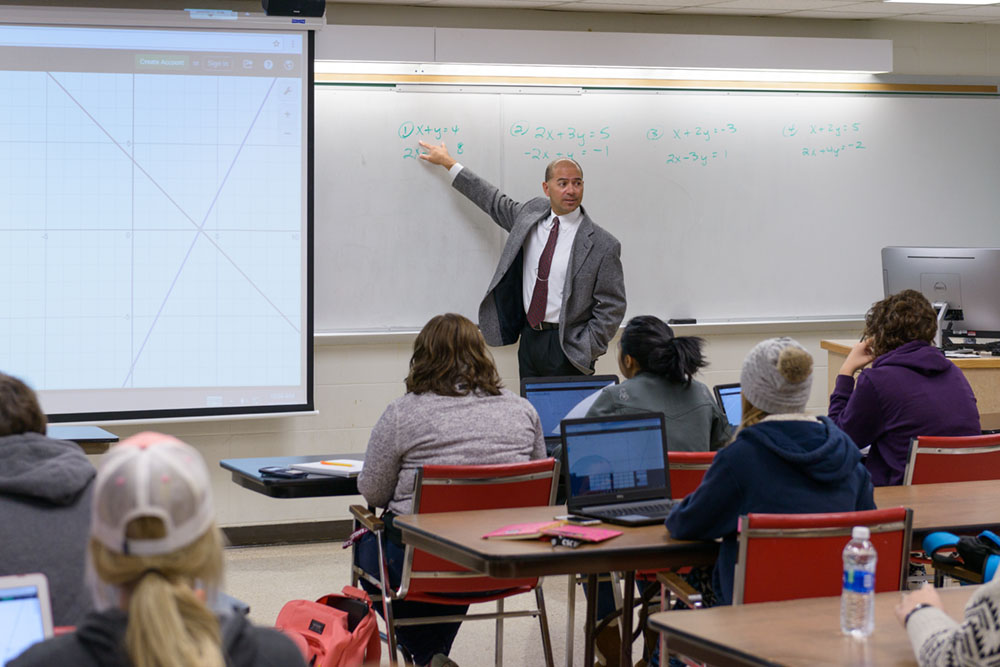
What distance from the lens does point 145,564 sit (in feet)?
4.34

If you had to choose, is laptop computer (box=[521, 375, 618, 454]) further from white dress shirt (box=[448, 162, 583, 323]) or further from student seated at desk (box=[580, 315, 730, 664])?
white dress shirt (box=[448, 162, 583, 323])

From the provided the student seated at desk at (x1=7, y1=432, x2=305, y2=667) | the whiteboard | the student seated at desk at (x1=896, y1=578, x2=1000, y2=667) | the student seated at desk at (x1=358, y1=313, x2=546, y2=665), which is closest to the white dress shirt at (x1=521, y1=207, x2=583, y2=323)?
the whiteboard

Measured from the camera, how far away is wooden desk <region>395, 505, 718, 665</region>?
268 centimetres

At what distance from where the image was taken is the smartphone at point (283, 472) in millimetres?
3670

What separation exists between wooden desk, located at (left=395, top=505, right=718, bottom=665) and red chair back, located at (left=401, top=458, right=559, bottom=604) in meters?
0.23

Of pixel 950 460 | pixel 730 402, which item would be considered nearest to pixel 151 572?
pixel 950 460

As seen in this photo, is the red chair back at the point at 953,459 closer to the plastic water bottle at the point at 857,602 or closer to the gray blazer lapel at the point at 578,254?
the plastic water bottle at the point at 857,602

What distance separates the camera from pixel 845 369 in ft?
15.6

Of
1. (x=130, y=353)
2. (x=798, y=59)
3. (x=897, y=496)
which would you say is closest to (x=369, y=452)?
(x=897, y=496)

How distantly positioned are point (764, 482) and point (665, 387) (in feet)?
3.42

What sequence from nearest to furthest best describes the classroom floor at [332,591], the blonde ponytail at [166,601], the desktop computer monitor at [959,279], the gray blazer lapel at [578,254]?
the blonde ponytail at [166,601], the classroom floor at [332,591], the gray blazer lapel at [578,254], the desktop computer monitor at [959,279]

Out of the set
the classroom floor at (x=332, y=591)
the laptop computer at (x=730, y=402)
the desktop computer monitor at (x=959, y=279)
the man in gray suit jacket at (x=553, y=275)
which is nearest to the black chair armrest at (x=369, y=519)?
the classroom floor at (x=332, y=591)

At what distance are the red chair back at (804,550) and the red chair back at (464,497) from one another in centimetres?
87

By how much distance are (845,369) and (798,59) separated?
219 cm
